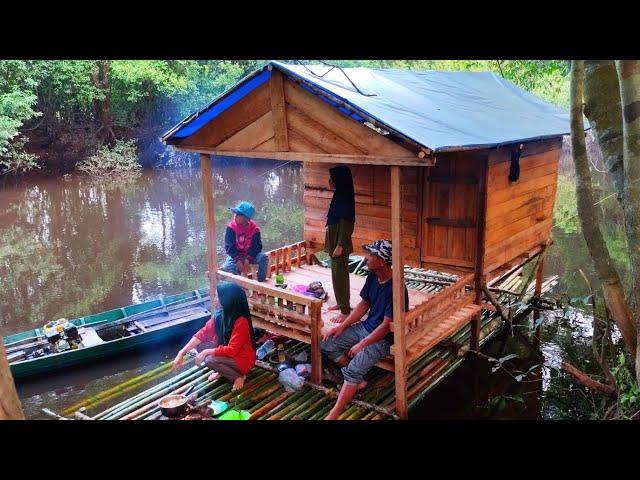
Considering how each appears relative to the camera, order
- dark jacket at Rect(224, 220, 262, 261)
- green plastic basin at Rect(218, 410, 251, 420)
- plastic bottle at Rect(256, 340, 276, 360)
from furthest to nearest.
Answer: dark jacket at Rect(224, 220, 262, 261)
plastic bottle at Rect(256, 340, 276, 360)
green plastic basin at Rect(218, 410, 251, 420)

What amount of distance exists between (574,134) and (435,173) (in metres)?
2.98

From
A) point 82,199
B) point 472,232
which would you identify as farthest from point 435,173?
point 82,199

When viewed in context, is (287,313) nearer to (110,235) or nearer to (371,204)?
(371,204)

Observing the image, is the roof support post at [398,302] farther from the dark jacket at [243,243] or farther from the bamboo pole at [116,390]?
the bamboo pole at [116,390]

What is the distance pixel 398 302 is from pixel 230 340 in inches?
85.8

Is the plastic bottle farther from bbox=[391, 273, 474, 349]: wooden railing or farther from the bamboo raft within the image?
bbox=[391, 273, 474, 349]: wooden railing

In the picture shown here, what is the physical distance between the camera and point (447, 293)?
673 cm

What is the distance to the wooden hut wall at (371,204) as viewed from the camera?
7.69m

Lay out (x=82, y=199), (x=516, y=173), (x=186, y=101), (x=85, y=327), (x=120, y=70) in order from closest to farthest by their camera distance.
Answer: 1. (x=516, y=173)
2. (x=85, y=327)
3. (x=82, y=199)
4. (x=120, y=70)
5. (x=186, y=101)

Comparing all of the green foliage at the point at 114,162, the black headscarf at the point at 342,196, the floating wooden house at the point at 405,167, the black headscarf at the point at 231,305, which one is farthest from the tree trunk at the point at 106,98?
the black headscarf at the point at 231,305

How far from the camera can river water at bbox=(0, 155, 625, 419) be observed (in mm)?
8320

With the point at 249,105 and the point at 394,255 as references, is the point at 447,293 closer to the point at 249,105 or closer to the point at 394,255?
the point at 394,255

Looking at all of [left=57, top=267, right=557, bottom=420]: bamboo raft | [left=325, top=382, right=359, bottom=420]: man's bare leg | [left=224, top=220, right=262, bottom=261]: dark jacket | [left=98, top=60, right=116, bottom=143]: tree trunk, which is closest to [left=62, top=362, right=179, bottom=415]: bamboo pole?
[left=57, top=267, right=557, bottom=420]: bamboo raft

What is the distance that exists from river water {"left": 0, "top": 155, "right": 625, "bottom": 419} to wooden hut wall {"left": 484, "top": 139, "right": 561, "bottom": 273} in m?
1.23
